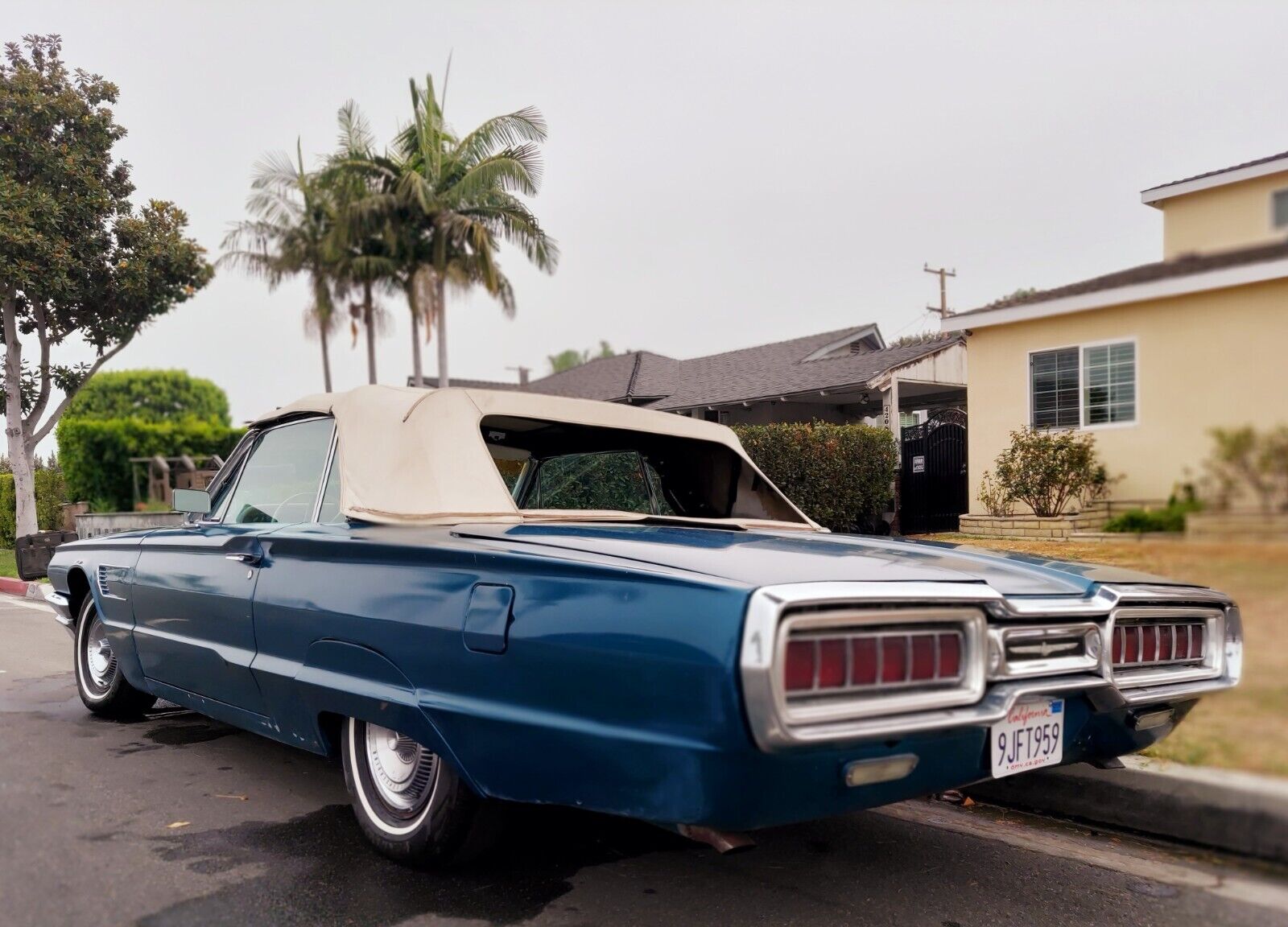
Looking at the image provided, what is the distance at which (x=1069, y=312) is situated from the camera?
48.6 inches

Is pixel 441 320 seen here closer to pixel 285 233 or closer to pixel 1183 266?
pixel 285 233

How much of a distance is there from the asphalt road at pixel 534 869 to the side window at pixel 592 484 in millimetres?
1151

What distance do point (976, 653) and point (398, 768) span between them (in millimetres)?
1812

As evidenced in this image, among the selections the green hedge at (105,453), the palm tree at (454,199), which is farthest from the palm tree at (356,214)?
the green hedge at (105,453)

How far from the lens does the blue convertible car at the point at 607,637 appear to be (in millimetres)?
2170

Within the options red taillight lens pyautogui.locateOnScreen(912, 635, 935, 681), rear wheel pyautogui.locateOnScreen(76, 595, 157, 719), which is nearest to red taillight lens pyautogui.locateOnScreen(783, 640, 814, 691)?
red taillight lens pyautogui.locateOnScreen(912, 635, 935, 681)

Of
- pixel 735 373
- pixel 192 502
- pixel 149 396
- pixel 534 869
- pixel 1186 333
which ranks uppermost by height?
pixel 149 396

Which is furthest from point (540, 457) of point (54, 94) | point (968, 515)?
point (54, 94)

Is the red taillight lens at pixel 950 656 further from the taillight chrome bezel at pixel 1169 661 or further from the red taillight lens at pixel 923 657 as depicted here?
the taillight chrome bezel at pixel 1169 661

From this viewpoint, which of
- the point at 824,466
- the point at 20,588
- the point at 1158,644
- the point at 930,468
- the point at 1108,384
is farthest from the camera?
the point at 930,468

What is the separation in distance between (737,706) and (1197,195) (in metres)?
1.32

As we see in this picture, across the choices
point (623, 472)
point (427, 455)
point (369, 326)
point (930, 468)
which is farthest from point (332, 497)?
point (369, 326)

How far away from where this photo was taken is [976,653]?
7.77ft

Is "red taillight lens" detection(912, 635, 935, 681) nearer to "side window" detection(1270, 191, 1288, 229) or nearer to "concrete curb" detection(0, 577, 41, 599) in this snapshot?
"side window" detection(1270, 191, 1288, 229)
